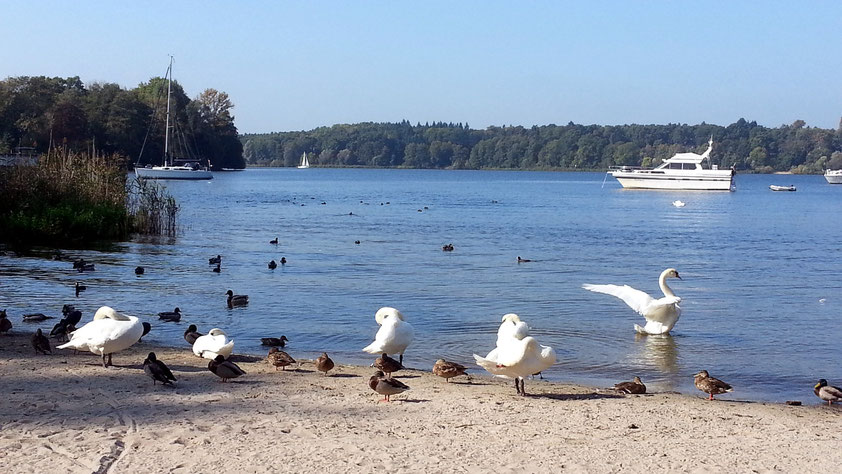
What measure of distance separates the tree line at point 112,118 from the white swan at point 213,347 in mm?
57592

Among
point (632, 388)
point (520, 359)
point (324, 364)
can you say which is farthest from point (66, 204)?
point (632, 388)

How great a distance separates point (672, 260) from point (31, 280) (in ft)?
63.3

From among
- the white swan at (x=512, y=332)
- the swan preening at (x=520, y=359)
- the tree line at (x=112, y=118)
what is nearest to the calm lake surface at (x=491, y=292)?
the white swan at (x=512, y=332)

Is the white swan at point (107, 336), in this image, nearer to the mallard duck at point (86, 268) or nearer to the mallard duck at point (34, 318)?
the mallard duck at point (34, 318)

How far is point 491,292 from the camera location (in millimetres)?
20125

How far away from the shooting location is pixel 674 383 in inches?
458

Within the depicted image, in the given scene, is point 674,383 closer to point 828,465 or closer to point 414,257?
point 828,465

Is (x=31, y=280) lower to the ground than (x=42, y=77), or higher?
lower

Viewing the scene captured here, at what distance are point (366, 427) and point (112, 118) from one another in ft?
323

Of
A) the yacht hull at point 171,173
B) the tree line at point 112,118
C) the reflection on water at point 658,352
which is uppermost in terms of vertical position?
the tree line at point 112,118

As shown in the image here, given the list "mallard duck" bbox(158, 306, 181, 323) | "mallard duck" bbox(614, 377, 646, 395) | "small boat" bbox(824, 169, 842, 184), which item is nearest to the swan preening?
"mallard duck" bbox(614, 377, 646, 395)

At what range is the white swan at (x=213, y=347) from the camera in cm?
1098

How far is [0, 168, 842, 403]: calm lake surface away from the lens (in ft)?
43.4

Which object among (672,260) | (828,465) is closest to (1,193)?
(672,260)
